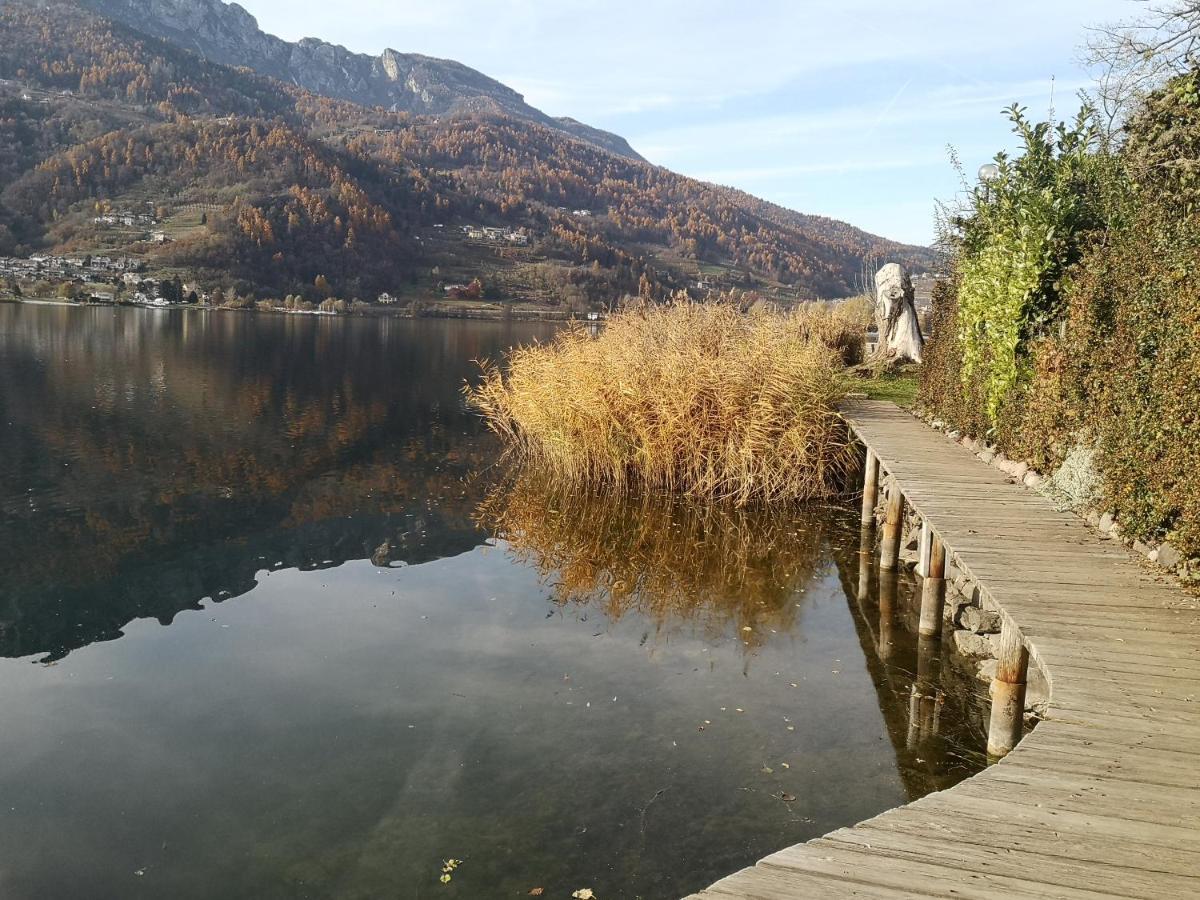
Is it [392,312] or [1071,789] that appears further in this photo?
[392,312]

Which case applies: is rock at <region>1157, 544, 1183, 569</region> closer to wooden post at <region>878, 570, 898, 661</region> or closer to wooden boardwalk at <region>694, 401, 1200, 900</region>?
wooden boardwalk at <region>694, 401, 1200, 900</region>

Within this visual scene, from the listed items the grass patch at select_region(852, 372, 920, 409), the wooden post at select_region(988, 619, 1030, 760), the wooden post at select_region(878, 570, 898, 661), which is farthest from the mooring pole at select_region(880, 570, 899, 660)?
the grass patch at select_region(852, 372, 920, 409)

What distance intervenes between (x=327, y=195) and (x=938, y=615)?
116509mm

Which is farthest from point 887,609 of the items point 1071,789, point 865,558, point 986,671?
point 1071,789

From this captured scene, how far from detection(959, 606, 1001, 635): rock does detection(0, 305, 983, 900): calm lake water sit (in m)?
0.64

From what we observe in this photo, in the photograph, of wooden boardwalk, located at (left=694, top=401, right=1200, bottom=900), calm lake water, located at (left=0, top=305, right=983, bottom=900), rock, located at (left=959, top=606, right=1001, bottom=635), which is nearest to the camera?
wooden boardwalk, located at (left=694, top=401, right=1200, bottom=900)

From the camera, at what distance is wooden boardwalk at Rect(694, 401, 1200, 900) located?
119 inches

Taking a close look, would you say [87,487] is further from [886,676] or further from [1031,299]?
[1031,299]

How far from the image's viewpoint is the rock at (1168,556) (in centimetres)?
626

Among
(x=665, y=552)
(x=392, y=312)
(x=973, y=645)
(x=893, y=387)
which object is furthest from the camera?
(x=392, y=312)

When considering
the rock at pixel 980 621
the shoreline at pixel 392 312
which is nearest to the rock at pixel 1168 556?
the rock at pixel 980 621

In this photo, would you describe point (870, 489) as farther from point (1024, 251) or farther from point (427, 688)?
point (427, 688)

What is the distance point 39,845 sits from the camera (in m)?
5.13

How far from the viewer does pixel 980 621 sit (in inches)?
340
